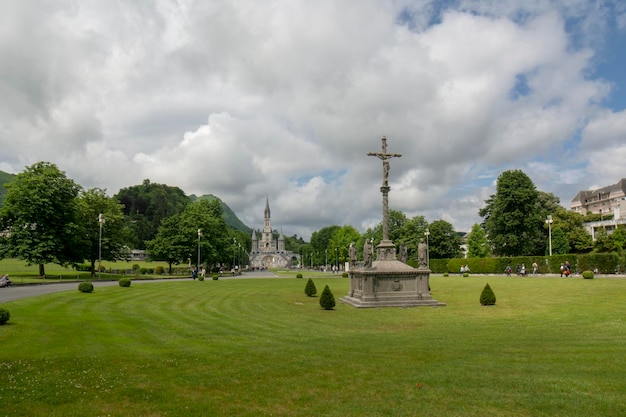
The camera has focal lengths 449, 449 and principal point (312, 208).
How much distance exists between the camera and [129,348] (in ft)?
41.2

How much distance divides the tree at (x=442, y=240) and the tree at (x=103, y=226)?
5743 centimetres

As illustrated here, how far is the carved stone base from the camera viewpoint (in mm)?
24844

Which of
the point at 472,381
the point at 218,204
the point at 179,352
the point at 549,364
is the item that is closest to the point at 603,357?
the point at 549,364

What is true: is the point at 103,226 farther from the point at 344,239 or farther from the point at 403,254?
the point at 344,239

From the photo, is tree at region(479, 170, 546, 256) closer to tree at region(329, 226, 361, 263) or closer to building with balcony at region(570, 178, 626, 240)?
building with balcony at region(570, 178, 626, 240)

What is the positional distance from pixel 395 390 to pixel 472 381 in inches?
70.9

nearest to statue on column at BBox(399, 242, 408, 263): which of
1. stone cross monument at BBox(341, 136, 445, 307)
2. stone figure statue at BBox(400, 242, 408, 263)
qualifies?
stone figure statue at BBox(400, 242, 408, 263)

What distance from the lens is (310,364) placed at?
35.6 feet

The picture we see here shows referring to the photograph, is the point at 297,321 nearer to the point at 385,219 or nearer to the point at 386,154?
the point at 385,219

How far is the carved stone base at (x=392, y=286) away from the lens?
2484 centimetres

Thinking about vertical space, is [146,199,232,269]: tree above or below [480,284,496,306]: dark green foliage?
above

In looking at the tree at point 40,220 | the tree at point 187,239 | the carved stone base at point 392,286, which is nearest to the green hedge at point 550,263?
the carved stone base at point 392,286

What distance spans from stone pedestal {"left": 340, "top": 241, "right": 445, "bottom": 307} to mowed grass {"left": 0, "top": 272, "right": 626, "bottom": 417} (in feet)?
13.5

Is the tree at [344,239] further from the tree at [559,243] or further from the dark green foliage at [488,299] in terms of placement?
the dark green foliage at [488,299]
